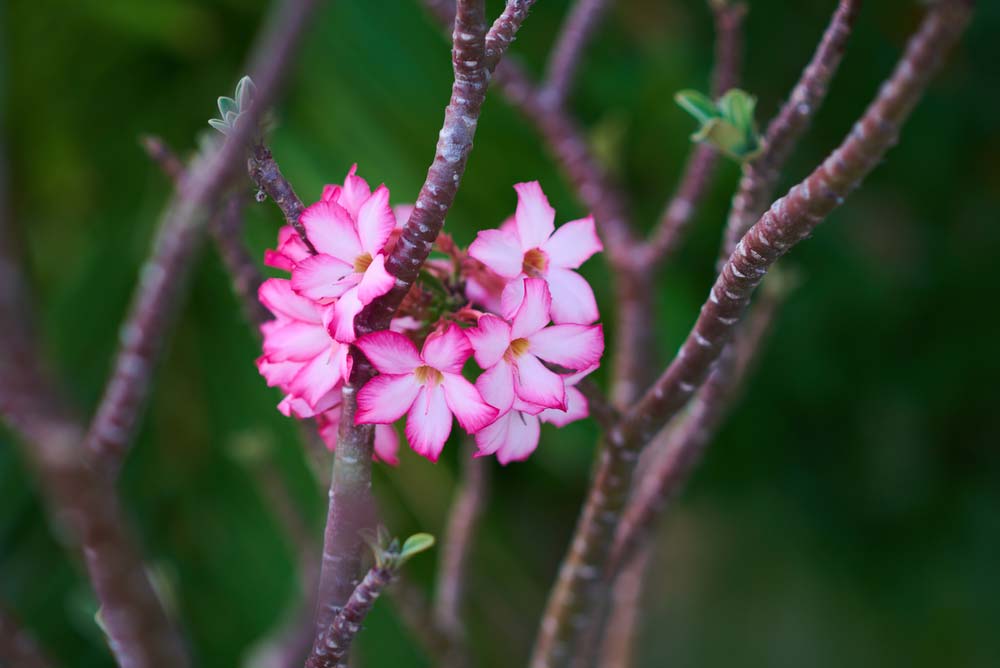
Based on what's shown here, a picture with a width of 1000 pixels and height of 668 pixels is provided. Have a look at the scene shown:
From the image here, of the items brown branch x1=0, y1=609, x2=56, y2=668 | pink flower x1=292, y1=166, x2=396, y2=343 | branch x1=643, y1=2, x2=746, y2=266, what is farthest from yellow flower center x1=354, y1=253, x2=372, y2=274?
branch x1=643, y1=2, x2=746, y2=266

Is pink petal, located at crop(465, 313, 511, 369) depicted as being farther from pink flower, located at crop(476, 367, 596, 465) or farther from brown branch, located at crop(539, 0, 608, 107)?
brown branch, located at crop(539, 0, 608, 107)

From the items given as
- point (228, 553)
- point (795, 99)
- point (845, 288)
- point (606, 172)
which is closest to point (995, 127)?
point (845, 288)

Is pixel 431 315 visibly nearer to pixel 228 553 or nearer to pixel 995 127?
pixel 228 553

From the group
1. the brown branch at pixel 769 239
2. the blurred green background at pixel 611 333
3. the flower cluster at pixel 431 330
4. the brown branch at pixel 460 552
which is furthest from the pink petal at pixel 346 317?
the blurred green background at pixel 611 333

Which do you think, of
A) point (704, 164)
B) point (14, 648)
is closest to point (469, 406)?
point (14, 648)

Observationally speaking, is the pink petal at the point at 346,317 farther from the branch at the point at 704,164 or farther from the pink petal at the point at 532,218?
the branch at the point at 704,164

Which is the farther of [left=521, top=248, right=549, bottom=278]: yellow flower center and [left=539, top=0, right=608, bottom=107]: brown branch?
[left=539, top=0, right=608, bottom=107]: brown branch
